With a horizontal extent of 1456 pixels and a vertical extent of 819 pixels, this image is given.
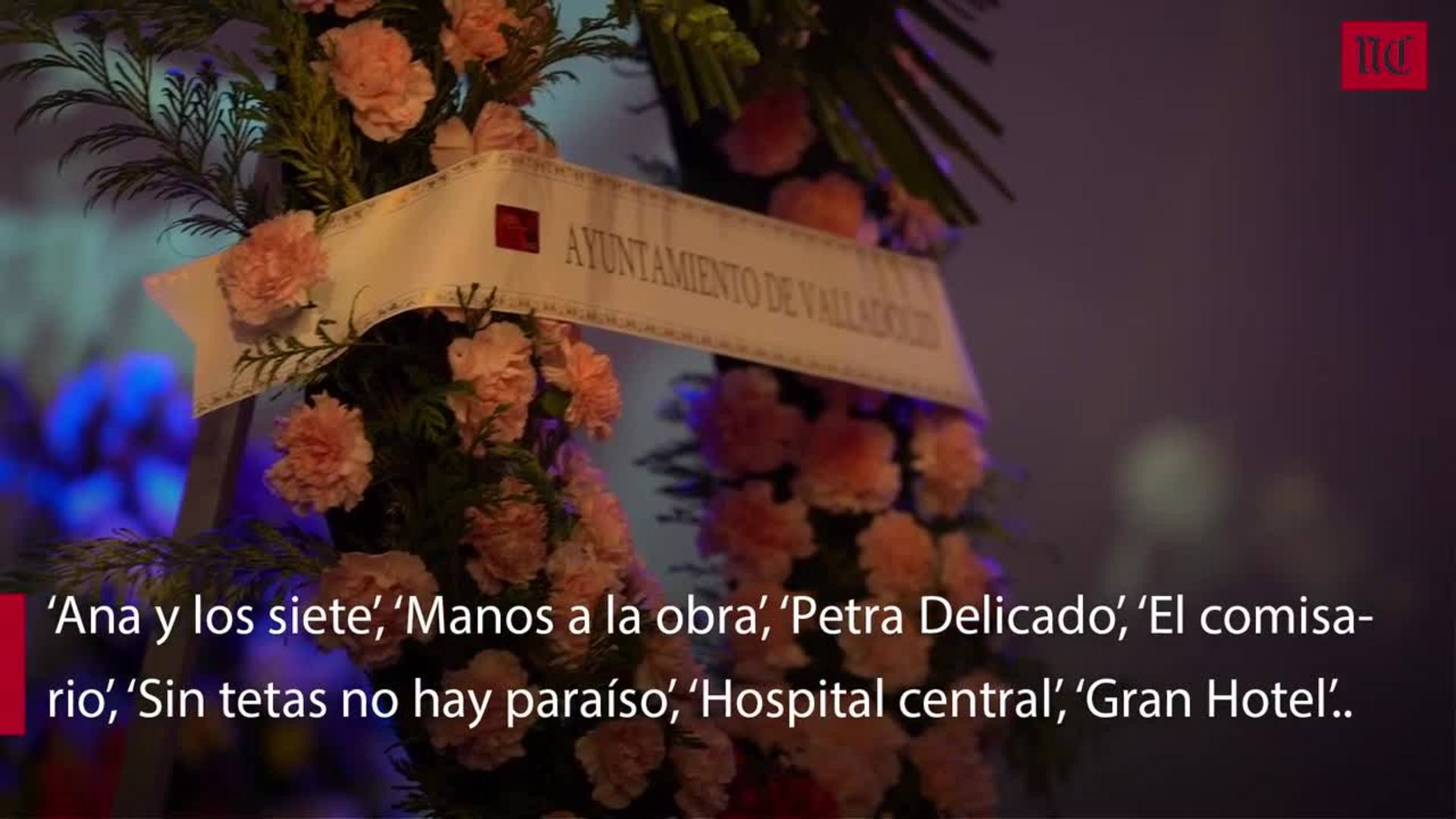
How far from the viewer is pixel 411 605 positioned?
1.58 meters

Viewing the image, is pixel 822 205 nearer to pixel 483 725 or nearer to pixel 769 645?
pixel 769 645

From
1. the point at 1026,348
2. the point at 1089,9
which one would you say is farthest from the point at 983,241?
the point at 1089,9

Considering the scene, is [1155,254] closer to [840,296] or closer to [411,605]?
[840,296]

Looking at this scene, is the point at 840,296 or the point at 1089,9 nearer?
the point at 840,296

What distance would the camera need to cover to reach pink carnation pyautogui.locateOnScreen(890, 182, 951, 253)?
7.63 ft

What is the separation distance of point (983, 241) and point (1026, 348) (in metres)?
0.20

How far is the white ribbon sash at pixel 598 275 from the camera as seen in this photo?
5.33 ft

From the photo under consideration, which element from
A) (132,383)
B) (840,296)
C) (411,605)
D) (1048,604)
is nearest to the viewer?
(411,605)

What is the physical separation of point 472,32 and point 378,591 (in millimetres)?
532

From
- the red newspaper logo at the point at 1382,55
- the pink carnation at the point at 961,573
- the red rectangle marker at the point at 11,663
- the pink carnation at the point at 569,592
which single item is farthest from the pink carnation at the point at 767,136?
the red newspaper logo at the point at 1382,55

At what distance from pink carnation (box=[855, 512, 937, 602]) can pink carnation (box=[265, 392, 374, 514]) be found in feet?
2.72

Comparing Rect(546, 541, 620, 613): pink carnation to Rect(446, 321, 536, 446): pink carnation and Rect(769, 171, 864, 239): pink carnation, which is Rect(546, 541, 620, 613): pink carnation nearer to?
Rect(446, 321, 536, 446): pink carnation

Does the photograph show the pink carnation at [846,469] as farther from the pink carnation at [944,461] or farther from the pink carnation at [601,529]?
the pink carnation at [601,529]

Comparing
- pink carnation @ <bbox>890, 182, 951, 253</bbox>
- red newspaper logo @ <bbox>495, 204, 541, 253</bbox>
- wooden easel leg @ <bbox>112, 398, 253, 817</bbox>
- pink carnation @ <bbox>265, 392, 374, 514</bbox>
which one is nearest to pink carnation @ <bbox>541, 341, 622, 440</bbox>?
red newspaper logo @ <bbox>495, 204, 541, 253</bbox>
